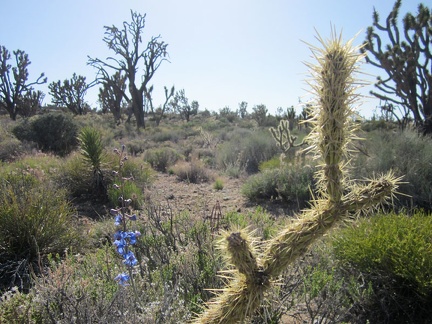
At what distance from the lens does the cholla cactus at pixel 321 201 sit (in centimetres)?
135

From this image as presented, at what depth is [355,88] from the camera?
1372mm

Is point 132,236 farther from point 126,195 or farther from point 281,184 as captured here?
point 281,184

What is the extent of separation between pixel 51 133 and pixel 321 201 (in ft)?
49.5

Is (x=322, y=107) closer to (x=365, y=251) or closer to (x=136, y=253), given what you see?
(x=365, y=251)

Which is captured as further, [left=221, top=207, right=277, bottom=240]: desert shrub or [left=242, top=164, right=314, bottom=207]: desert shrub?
[left=242, top=164, right=314, bottom=207]: desert shrub

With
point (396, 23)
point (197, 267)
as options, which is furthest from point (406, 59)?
point (197, 267)

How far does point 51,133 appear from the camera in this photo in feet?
47.9

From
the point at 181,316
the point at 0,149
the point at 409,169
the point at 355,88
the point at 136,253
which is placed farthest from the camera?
the point at 0,149

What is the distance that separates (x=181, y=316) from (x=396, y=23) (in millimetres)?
14671

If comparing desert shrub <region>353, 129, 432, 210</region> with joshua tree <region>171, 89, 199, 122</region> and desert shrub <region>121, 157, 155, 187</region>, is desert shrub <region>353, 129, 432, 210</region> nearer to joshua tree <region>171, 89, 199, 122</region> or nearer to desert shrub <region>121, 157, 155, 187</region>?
desert shrub <region>121, 157, 155, 187</region>

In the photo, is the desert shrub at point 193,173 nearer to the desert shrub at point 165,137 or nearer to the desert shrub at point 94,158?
the desert shrub at point 94,158

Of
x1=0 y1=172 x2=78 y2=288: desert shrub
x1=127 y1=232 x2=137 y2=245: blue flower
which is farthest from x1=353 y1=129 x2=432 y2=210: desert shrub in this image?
x1=0 y1=172 x2=78 y2=288: desert shrub

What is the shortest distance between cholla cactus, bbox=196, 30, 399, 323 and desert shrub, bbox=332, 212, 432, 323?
6.29 ft

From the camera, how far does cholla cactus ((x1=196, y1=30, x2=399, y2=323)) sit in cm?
135
